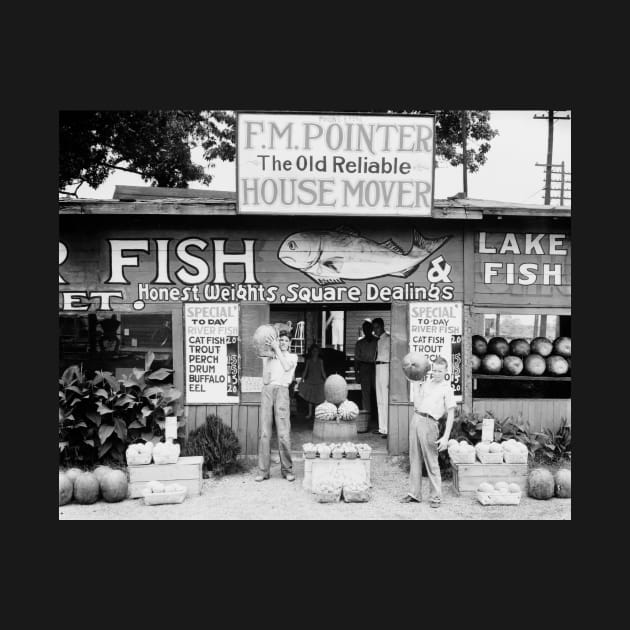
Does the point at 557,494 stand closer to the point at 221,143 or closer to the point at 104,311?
the point at 104,311

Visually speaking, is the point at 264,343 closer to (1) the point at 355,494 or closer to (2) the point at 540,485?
(1) the point at 355,494

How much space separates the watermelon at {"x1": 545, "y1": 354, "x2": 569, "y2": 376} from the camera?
32.6 feet

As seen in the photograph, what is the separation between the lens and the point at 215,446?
8.76 meters

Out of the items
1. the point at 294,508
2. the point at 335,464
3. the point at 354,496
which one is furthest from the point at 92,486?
the point at 354,496

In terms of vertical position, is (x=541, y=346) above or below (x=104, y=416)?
above

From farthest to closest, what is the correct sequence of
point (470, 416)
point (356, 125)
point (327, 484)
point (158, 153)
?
point (158, 153) < point (470, 416) < point (356, 125) < point (327, 484)

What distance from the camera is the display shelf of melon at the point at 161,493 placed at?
7.54 meters

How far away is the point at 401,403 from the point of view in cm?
951

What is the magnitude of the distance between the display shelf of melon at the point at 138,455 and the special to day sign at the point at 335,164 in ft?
11.7

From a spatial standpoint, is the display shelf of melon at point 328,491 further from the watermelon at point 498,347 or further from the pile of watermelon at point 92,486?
the watermelon at point 498,347

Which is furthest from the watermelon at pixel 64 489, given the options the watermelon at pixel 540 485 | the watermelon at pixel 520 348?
the watermelon at pixel 520 348

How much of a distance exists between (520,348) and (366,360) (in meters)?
2.78

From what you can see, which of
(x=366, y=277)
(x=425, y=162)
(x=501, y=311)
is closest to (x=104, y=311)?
(x=366, y=277)

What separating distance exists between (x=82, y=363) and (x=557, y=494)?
23.6ft
